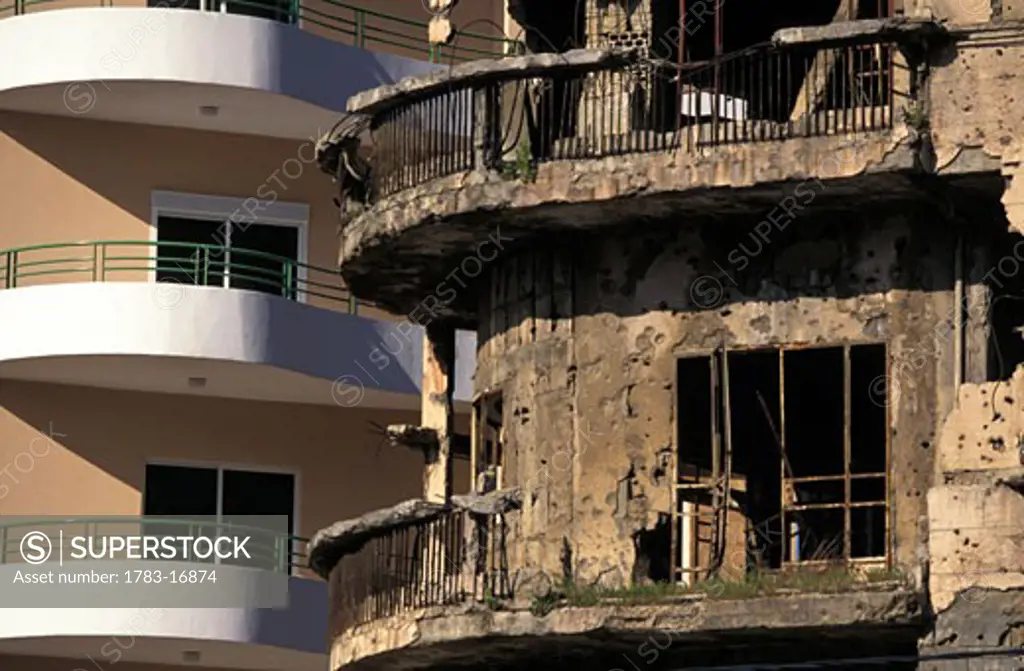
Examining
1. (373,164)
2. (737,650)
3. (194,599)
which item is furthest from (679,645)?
(194,599)

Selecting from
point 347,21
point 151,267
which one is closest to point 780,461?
point 151,267

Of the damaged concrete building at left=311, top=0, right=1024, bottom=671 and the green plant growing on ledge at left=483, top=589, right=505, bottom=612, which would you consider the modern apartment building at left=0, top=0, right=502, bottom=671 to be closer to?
the damaged concrete building at left=311, top=0, right=1024, bottom=671

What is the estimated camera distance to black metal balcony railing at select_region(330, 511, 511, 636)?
33875 millimetres

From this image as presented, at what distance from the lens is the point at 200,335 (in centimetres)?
4281

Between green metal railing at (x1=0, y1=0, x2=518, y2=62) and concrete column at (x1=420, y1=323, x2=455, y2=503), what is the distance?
6863 mm

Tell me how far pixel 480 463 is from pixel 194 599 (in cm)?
726

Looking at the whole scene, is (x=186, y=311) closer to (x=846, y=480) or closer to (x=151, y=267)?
(x=151, y=267)

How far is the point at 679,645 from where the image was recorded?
108 ft

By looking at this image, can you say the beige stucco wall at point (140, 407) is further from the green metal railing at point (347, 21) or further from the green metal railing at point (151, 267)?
the green metal railing at point (347, 21)

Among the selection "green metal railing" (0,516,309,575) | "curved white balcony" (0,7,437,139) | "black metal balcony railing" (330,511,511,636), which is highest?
"curved white balcony" (0,7,437,139)

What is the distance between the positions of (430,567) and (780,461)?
3.04 meters

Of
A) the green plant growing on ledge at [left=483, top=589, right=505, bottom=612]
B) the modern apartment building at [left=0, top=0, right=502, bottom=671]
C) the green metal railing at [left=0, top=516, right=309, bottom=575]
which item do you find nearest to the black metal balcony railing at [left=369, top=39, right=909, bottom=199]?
the green plant growing on ledge at [left=483, top=589, right=505, bottom=612]

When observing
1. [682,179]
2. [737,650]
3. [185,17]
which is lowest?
[737,650]

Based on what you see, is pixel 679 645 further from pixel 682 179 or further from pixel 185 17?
pixel 185 17
